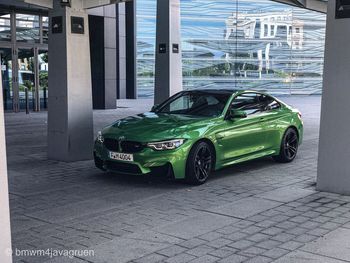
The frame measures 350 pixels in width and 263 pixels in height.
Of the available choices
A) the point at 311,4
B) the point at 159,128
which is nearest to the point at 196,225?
the point at 159,128

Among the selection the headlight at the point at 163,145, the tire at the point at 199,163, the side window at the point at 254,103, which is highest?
the side window at the point at 254,103

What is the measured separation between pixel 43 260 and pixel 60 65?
5867mm

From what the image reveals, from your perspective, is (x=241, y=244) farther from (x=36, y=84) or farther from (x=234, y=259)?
(x=36, y=84)

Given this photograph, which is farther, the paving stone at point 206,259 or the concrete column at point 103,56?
the concrete column at point 103,56

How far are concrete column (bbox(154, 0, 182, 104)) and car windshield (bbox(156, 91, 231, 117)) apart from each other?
399cm

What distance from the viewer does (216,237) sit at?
514 cm

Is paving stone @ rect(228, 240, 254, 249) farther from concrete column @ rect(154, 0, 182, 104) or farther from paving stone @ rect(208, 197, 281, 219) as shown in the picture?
concrete column @ rect(154, 0, 182, 104)

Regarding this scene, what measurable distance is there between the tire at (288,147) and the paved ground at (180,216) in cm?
43

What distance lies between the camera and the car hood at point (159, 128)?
730cm

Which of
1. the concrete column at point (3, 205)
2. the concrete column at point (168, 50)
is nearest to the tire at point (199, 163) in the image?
the concrete column at point (3, 205)

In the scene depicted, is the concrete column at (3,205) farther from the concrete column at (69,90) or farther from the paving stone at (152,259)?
the concrete column at (69,90)

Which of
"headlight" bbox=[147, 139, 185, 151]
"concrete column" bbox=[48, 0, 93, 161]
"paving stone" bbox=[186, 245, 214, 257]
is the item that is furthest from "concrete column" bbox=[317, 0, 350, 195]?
"concrete column" bbox=[48, 0, 93, 161]

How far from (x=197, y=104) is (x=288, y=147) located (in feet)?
7.69

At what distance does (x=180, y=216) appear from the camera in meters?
5.92
